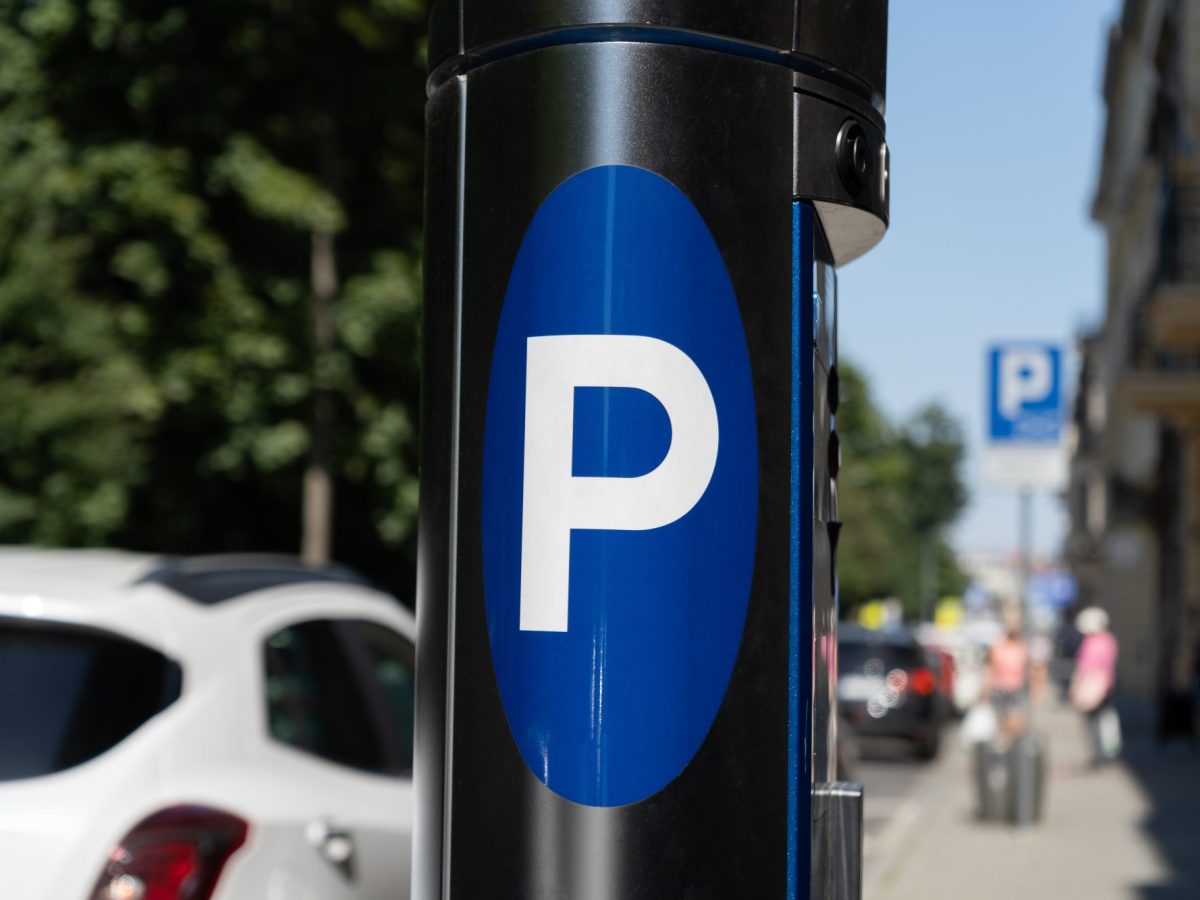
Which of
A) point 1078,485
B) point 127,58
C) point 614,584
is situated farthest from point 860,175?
point 1078,485

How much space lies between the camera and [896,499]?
104 meters

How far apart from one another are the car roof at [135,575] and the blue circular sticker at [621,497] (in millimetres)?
1633

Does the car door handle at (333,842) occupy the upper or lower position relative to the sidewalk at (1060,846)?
upper

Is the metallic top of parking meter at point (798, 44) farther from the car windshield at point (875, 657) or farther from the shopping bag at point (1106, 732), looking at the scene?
the car windshield at point (875, 657)

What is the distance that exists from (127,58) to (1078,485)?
221ft

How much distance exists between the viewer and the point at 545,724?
2555mm

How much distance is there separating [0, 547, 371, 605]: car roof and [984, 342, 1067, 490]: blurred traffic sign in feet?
29.6

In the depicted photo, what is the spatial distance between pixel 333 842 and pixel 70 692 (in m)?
0.69

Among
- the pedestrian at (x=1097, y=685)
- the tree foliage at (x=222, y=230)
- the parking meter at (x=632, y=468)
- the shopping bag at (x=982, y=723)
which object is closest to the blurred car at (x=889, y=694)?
the pedestrian at (x=1097, y=685)

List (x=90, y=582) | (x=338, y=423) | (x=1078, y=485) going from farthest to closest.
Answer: (x=1078, y=485) → (x=338, y=423) → (x=90, y=582)

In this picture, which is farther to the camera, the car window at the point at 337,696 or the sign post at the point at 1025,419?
the sign post at the point at 1025,419

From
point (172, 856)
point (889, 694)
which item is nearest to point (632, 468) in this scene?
point (172, 856)

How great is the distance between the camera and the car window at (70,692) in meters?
3.64

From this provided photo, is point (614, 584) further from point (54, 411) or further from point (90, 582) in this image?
point (54, 411)
